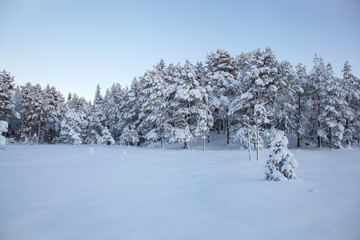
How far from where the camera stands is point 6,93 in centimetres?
3881

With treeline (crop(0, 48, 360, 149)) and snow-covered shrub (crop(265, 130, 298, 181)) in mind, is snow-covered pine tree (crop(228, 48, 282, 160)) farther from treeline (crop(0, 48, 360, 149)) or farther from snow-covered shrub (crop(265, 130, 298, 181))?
snow-covered shrub (crop(265, 130, 298, 181))

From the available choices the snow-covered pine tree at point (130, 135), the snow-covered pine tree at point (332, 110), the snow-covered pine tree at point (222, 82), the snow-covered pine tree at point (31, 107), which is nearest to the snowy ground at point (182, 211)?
the snow-covered pine tree at point (222, 82)

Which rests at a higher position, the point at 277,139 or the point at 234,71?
the point at 234,71

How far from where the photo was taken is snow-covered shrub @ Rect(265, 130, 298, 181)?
25.4 feet

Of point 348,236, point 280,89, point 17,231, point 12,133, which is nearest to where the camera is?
point 348,236

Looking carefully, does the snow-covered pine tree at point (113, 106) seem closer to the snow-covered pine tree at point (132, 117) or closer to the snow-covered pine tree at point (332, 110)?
the snow-covered pine tree at point (132, 117)

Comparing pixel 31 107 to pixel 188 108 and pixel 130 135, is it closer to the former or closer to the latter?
pixel 130 135

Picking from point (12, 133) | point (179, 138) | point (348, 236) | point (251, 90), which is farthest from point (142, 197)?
point (12, 133)

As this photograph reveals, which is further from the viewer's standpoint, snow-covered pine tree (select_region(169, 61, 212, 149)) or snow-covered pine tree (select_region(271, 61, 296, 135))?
snow-covered pine tree (select_region(169, 61, 212, 149))

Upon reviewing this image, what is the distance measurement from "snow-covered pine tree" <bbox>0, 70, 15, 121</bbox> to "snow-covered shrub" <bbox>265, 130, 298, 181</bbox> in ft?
161

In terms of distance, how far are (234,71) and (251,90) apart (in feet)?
33.8

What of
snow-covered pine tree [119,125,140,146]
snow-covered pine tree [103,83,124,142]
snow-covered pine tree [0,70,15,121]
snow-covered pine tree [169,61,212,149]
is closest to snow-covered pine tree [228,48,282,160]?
snow-covered pine tree [169,61,212,149]

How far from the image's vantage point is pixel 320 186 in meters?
6.89

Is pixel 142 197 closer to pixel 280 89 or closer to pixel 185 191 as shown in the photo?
pixel 185 191
